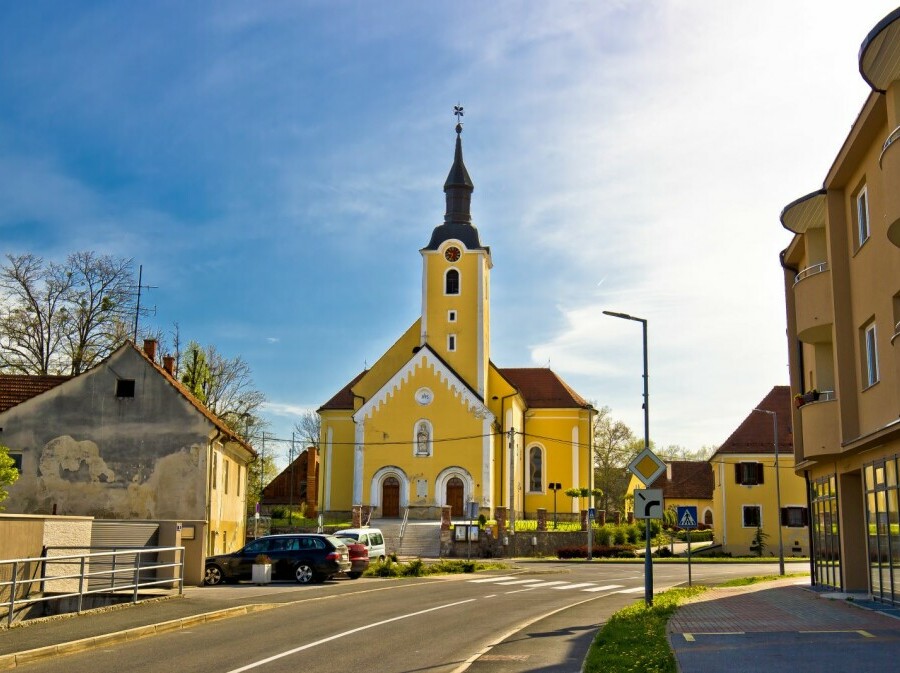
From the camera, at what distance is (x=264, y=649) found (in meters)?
13.6

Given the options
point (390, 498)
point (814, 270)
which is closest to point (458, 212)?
point (390, 498)

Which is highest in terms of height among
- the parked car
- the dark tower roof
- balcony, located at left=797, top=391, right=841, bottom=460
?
the dark tower roof

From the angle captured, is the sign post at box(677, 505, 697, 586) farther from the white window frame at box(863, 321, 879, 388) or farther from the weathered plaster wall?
the weathered plaster wall

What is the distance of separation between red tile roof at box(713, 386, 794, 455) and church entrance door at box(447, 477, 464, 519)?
14.2m

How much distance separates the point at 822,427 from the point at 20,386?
83.8 feet

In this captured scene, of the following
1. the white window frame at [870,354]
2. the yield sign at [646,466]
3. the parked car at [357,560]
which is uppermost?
the white window frame at [870,354]

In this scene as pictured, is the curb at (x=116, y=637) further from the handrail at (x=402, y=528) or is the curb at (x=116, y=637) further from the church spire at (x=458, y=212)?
the church spire at (x=458, y=212)

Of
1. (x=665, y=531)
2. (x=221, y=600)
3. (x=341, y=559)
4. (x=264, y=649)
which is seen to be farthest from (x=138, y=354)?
(x=665, y=531)

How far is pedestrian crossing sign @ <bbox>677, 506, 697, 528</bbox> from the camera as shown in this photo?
26.9 m

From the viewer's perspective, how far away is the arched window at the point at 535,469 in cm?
6312

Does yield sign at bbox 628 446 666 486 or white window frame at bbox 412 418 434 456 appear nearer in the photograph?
yield sign at bbox 628 446 666 486

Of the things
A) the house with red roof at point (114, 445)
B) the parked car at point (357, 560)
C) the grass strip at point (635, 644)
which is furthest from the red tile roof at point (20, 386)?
the grass strip at point (635, 644)

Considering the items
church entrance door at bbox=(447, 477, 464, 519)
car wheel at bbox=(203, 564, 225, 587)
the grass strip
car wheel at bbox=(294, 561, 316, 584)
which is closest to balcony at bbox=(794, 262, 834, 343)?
the grass strip

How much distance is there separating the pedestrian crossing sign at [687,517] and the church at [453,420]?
21167 millimetres
